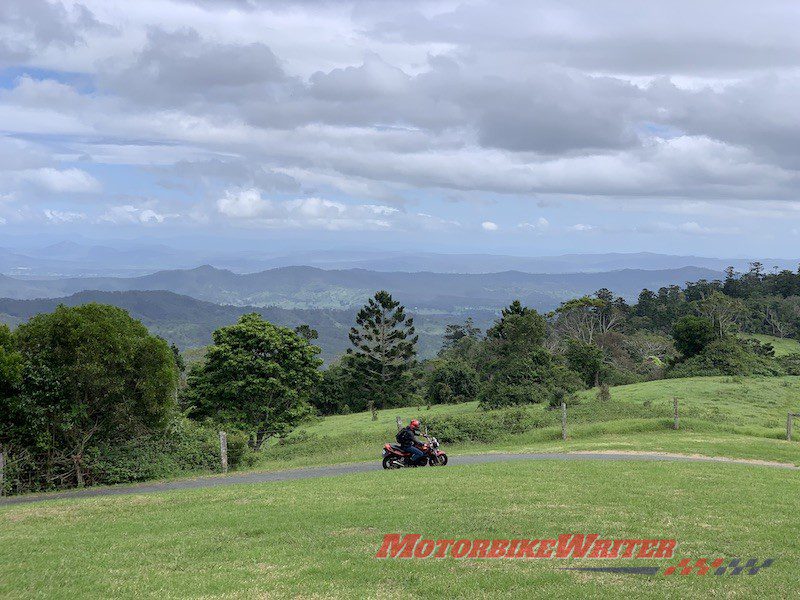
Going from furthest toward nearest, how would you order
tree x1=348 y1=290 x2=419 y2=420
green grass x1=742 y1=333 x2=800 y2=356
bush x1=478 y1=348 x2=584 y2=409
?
green grass x1=742 y1=333 x2=800 y2=356
tree x1=348 y1=290 x2=419 y2=420
bush x1=478 y1=348 x2=584 y2=409

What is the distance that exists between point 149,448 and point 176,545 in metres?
12.9

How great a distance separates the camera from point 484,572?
890 cm

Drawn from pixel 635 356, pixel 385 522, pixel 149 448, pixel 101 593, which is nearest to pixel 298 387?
pixel 149 448

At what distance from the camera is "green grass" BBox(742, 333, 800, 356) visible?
7688 centimetres

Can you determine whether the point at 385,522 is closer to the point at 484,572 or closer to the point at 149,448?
the point at 484,572

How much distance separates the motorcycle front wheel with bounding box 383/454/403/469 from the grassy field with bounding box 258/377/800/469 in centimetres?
372

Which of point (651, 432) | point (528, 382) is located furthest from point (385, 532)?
point (528, 382)

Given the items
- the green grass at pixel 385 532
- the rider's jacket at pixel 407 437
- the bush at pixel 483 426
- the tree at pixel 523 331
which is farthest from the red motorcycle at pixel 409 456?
the tree at pixel 523 331

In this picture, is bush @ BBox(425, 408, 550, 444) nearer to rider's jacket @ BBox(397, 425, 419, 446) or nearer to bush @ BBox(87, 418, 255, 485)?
rider's jacket @ BBox(397, 425, 419, 446)

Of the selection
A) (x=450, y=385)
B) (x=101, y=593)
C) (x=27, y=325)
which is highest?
(x=27, y=325)

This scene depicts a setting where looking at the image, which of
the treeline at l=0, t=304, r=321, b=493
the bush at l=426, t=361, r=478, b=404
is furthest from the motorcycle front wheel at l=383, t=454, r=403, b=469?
the bush at l=426, t=361, r=478, b=404

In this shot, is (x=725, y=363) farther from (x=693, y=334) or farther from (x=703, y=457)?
(x=703, y=457)

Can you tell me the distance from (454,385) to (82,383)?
48.3 metres

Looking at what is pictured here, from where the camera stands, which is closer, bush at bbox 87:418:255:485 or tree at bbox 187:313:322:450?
bush at bbox 87:418:255:485
